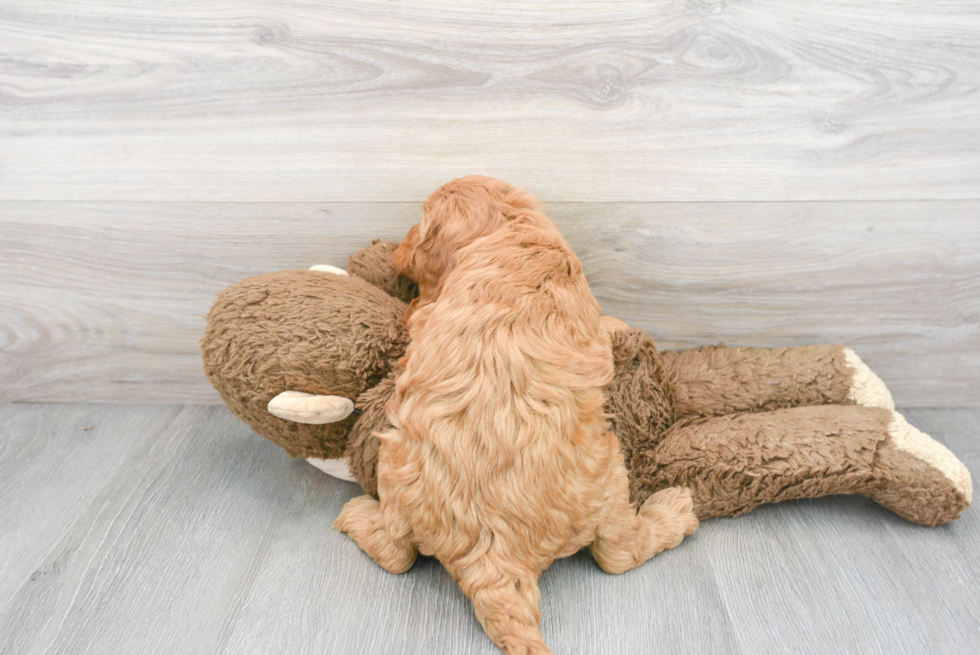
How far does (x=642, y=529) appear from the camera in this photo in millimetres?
845

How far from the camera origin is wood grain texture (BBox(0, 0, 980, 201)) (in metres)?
0.95

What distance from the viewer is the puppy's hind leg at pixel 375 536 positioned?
832 millimetres

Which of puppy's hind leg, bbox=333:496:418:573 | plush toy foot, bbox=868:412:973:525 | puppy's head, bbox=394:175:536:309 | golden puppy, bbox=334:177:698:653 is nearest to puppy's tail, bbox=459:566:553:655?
golden puppy, bbox=334:177:698:653

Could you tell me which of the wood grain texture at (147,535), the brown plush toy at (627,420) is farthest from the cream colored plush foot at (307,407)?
the wood grain texture at (147,535)

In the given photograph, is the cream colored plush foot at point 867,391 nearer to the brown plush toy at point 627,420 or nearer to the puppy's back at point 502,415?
the brown plush toy at point 627,420

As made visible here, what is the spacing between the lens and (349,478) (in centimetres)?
96

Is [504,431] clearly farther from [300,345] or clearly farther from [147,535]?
[147,535]

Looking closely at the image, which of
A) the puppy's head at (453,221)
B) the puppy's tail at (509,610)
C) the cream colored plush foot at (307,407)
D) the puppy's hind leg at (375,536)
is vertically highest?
the puppy's head at (453,221)

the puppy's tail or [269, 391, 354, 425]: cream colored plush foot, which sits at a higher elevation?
[269, 391, 354, 425]: cream colored plush foot

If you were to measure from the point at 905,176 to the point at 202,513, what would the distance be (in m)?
1.21

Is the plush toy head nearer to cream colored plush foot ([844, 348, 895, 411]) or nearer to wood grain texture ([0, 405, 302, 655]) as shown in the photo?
wood grain texture ([0, 405, 302, 655])

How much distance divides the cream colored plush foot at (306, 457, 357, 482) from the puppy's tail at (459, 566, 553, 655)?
283mm

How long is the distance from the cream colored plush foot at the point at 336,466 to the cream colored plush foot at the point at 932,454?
2.53ft

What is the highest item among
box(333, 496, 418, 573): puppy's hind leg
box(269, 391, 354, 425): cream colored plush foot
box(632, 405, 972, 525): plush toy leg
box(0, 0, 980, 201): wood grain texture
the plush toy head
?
box(0, 0, 980, 201): wood grain texture
